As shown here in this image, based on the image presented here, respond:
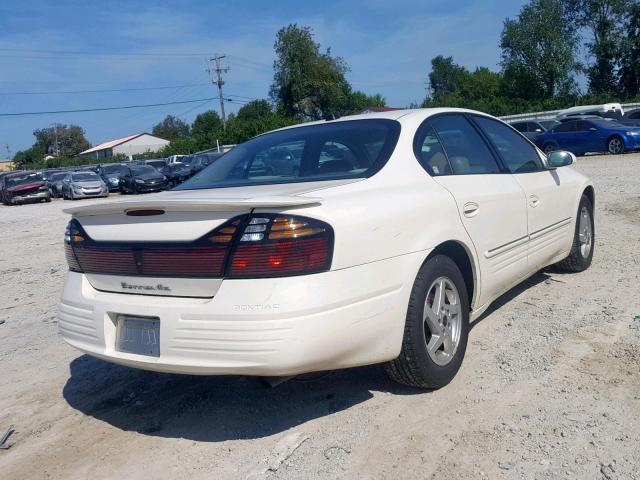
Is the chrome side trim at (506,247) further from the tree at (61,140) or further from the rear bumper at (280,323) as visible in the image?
the tree at (61,140)

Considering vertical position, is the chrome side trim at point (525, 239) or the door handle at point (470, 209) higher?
the door handle at point (470, 209)

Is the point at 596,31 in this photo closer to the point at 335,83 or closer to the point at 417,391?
the point at 335,83

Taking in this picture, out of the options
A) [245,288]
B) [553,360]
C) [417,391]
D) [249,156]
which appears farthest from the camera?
[249,156]

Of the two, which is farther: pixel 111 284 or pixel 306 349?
pixel 111 284

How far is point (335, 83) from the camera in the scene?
6506cm

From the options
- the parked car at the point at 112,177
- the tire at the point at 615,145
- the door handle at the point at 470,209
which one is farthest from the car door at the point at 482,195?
the parked car at the point at 112,177

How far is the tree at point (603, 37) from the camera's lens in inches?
2005

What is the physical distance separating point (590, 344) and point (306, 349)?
222 centimetres

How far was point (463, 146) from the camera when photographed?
14.5 feet

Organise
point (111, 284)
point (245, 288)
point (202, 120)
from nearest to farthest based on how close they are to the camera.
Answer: point (245, 288) → point (111, 284) → point (202, 120)

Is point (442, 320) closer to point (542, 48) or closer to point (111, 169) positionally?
point (111, 169)

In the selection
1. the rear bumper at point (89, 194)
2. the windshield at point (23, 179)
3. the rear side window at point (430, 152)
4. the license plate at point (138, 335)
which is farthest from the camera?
the rear bumper at point (89, 194)

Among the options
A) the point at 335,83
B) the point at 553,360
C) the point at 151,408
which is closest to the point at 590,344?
the point at 553,360

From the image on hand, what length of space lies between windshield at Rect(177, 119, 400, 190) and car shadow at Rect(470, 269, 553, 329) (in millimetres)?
1670
